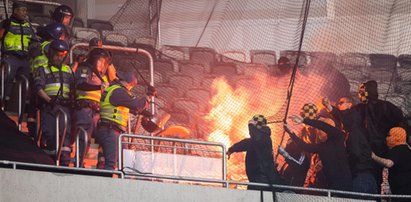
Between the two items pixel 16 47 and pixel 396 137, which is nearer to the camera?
pixel 396 137

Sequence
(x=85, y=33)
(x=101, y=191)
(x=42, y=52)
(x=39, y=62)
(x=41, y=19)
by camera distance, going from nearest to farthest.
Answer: (x=101, y=191) < (x=39, y=62) < (x=42, y=52) < (x=85, y=33) < (x=41, y=19)

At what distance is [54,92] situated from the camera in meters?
10.7

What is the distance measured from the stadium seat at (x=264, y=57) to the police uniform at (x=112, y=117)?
4.15m

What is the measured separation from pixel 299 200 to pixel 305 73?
12.1 feet

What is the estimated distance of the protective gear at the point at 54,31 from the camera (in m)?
11.6

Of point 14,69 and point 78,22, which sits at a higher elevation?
point 78,22

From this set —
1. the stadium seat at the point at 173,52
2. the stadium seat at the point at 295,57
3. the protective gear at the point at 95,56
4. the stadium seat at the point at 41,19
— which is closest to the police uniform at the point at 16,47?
the protective gear at the point at 95,56

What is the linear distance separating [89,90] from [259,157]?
2.13 meters

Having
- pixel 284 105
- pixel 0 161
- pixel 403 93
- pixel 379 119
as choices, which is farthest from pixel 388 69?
pixel 0 161

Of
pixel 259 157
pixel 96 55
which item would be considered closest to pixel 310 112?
A: pixel 259 157

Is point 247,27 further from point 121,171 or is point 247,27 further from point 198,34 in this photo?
point 121,171

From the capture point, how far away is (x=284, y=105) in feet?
43.6

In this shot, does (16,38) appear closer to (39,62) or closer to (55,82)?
(39,62)

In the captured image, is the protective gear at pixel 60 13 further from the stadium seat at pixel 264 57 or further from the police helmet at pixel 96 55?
the stadium seat at pixel 264 57
